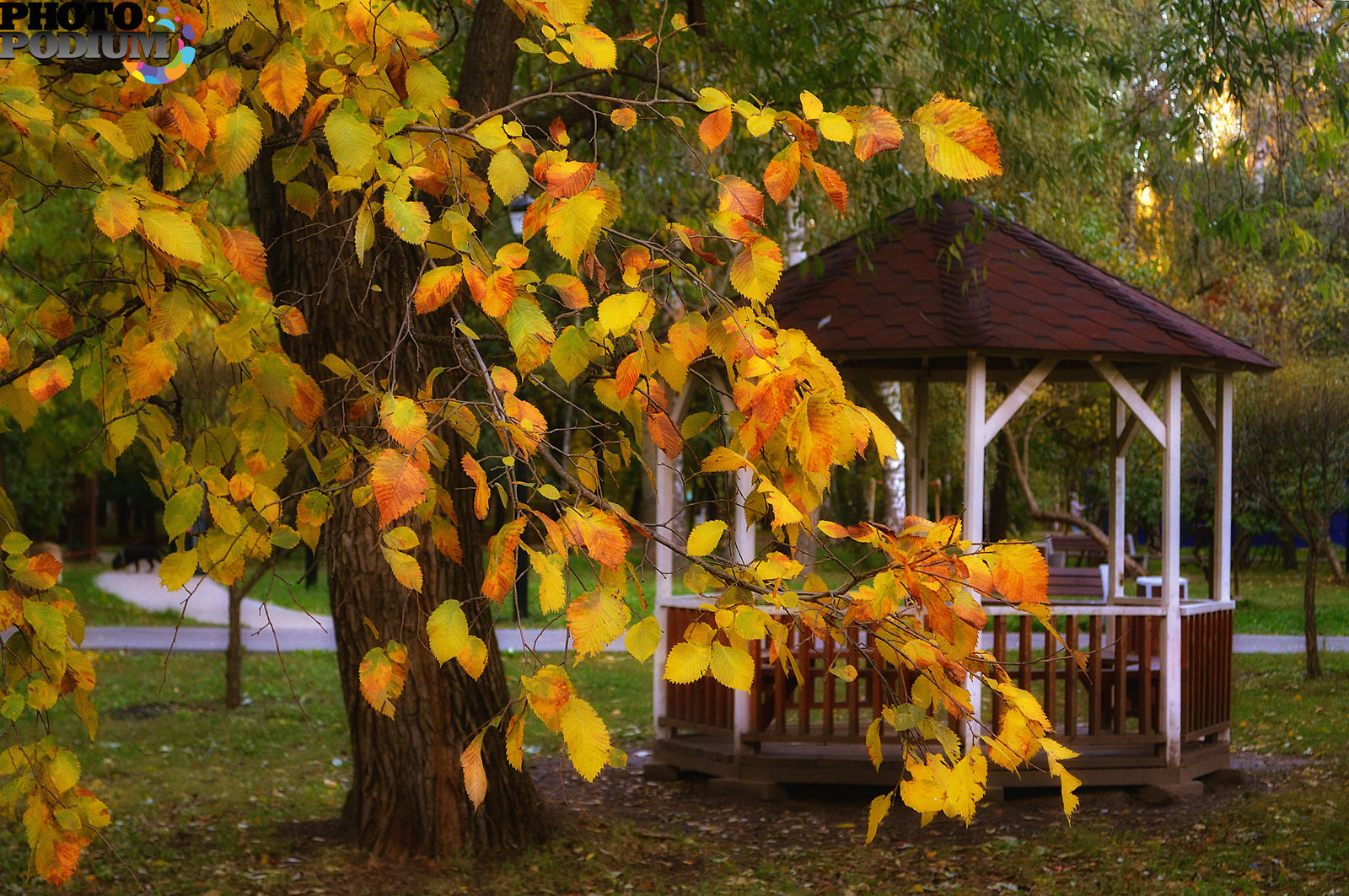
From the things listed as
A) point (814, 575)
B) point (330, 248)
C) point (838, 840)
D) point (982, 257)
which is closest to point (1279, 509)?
point (982, 257)

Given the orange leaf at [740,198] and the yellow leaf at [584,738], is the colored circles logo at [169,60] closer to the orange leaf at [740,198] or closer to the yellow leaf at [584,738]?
the orange leaf at [740,198]

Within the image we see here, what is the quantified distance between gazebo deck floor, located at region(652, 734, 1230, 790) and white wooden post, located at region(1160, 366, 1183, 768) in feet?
0.65

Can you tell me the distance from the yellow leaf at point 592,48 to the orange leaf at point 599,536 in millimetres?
777

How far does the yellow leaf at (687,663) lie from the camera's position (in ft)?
6.70

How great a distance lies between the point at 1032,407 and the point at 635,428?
762 inches

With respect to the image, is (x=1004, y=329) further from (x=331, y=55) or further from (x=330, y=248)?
(x=331, y=55)

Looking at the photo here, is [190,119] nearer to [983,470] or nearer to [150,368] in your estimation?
[150,368]

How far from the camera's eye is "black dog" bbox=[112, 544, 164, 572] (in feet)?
79.9

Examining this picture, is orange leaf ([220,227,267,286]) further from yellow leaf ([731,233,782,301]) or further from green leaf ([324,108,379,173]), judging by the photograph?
yellow leaf ([731,233,782,301])

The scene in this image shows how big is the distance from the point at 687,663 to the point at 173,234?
1102 mm

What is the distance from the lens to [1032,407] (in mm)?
20844

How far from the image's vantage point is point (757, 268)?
2.20 m

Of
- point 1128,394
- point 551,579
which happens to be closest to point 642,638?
point 551,579

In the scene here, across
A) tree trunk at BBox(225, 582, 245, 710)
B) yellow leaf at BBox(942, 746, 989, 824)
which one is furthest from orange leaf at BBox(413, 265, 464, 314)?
tree trunk at BBox(225, 582, 245, 710)
